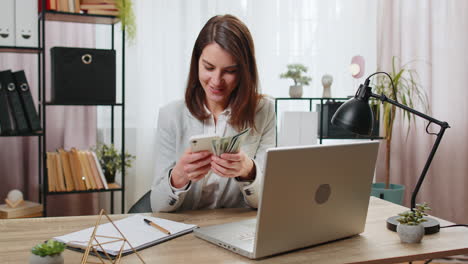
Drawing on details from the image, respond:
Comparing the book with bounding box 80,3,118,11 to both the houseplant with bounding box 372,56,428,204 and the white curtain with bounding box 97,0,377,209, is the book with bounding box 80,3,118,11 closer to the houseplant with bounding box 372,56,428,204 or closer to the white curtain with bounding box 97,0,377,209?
the white curtain with bounding box 97,0,377,209

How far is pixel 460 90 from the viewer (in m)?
3.34

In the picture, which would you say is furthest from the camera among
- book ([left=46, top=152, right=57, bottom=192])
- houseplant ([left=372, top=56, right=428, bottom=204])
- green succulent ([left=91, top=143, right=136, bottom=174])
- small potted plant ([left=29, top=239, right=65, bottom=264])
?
houseplant ([left=372, top=56, right=428, bottom=204])

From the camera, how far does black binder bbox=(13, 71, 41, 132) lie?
102 inches

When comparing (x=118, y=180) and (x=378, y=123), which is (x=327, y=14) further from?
(x=118, y=180)

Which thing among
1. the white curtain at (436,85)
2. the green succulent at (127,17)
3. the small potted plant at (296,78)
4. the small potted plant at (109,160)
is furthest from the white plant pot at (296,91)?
the small potted plant at (109,160)

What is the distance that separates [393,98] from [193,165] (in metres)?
2.11

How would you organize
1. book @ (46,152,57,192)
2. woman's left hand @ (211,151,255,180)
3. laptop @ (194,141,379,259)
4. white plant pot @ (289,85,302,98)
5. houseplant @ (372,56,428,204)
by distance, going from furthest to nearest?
white plant pot @ (289,85,302,98)
houseplant @ (372,56,428,204)
book @ (46,152,57,192)
woman's left hand @ (211,151,255,180)
laptop @ (194,141,379,259)

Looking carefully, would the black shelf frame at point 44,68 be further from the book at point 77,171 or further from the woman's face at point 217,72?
the woman's face at point 217,72

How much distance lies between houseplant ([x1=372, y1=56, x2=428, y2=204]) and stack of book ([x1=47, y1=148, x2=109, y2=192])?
67.3 inches

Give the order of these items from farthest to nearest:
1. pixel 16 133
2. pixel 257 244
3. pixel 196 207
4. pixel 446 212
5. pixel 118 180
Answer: pixel 446 212, pixel 118 180, pixel 16 133, pixel 196 207, pixel 257 244

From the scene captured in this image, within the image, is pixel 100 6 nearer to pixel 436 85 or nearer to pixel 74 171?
pixel 74 171

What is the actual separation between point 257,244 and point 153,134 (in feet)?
7.07

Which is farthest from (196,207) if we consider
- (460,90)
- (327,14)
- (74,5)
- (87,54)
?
(460,90)

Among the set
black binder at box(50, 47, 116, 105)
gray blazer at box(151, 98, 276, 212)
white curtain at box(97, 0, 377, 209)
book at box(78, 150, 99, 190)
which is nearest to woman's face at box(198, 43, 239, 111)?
gray blazer at box(151, 98, 276, 212)
